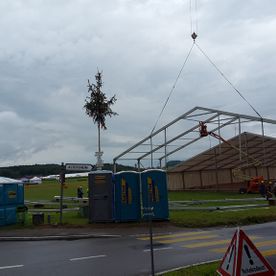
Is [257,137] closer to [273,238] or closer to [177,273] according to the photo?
[273,238]

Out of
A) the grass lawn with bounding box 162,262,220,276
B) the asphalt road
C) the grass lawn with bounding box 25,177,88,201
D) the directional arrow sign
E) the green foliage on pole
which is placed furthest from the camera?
the grass lawn with bounding box 25,177,88,201

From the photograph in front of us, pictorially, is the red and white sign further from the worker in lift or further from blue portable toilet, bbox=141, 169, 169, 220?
the worker in lift

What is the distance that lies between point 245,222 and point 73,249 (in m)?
8.24

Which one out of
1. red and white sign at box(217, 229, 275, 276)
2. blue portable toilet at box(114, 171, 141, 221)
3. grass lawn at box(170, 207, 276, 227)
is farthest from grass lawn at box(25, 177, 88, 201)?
red and white sign at box(217, 229, 275, 276)

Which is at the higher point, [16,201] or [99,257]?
[16,201]

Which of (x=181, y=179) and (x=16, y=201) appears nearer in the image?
(x=16, y=201)

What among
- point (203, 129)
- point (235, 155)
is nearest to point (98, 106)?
point (203, 129)

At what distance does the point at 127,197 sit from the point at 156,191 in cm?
120

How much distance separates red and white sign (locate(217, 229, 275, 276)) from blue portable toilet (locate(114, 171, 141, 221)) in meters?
12.9

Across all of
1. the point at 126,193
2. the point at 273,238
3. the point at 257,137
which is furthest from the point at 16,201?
the point at 257,137

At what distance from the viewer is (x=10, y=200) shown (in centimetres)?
1986

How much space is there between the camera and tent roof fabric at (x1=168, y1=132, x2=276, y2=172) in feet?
144

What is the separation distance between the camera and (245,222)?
733 inches

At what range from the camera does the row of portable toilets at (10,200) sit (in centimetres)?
1934
